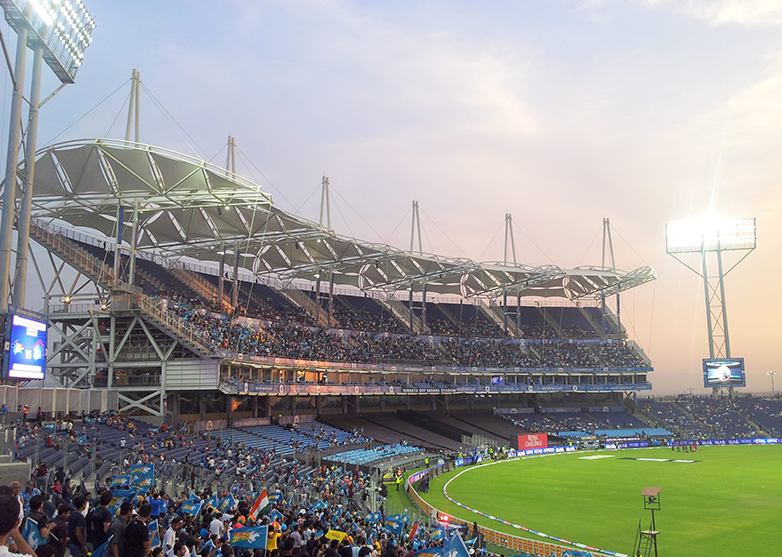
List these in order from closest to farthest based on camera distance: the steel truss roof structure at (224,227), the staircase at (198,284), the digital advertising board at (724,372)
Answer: the steel truss roof structure at (224,227)
the staircase at (198,284)
the digital advertising board at (724,372)

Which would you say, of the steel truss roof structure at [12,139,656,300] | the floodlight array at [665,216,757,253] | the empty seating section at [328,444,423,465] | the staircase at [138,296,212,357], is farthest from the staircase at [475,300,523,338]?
the staircase at [138,296,212,357]

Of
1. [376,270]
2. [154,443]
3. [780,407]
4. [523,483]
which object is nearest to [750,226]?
[780,407]

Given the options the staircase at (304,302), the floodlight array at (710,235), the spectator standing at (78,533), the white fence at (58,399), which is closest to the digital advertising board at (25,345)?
the white fence at (58,399)

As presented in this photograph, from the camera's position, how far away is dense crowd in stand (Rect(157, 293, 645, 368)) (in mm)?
51625

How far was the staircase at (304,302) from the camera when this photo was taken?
72.9m

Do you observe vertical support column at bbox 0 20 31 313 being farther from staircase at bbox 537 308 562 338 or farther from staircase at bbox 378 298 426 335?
staircase at bbox 537 308 562 338

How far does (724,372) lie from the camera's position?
256 feet

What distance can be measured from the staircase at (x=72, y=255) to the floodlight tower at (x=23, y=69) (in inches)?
868

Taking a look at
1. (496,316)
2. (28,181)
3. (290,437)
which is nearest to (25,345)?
(28,181)

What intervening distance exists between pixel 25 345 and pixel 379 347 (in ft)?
168

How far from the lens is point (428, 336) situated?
80562 millimetres

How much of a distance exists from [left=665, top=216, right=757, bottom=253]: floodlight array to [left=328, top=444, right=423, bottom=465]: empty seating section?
52.0 metres

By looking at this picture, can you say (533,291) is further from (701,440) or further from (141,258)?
(141,258)

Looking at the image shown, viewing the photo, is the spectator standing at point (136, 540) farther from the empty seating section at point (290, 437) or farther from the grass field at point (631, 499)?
the empty seating section at point (290, 437)
